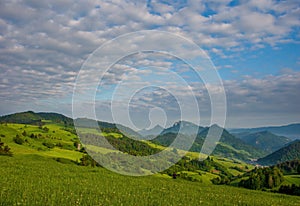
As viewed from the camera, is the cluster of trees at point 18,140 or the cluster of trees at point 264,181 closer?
the cluster of trees at point 264,181

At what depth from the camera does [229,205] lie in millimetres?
18500

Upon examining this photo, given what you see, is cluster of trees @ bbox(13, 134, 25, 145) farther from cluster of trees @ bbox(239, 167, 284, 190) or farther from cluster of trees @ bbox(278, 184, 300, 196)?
cluster of trees @ bbox(278, 184, 300, 196)

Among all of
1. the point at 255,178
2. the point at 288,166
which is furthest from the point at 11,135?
the point at 288,166

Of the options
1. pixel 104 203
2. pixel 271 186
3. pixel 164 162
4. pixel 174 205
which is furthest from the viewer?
pixel 164 162

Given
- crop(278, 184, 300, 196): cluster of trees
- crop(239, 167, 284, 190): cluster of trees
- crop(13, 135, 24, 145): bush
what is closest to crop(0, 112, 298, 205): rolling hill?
crop(13, 135, 24, 145): bush

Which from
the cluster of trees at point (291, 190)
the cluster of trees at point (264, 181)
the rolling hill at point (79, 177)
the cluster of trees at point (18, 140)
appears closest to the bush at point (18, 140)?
the cluster of trees at point (18, 140)

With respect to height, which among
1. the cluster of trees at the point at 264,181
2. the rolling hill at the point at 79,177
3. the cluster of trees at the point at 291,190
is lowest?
the cluster of trees at the point at 264,181

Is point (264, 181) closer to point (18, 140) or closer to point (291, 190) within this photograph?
point (291, 190)

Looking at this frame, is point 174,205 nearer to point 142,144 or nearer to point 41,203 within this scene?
point 41,203

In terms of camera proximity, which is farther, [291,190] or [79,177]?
[291,190]

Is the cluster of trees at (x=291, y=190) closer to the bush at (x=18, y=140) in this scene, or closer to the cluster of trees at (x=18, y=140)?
the bush at (x=18, y=140)

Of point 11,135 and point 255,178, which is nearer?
point 255,178

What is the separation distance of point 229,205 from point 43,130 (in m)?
157

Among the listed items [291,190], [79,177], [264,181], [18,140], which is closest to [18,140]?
[18,140]
